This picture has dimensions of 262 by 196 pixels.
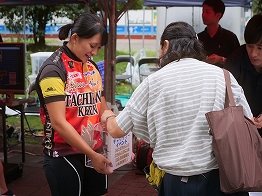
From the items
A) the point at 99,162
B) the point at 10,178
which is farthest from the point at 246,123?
the point at 10,178

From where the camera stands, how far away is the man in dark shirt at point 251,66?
126 inches

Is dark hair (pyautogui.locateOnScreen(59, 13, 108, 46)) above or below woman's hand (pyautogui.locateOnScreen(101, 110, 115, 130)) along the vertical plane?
above

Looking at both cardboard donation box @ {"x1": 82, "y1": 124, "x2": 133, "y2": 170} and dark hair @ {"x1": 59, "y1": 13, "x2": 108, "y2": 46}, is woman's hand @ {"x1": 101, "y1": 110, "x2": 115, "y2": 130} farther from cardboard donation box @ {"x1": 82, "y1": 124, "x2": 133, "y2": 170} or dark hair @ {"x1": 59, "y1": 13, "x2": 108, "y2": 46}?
dark hair @ {"x1": 59, "y1": 13, "x2": 108, "y2": 46}

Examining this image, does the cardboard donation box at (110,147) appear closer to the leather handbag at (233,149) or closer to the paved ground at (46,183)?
the leather handbag at (233,149)

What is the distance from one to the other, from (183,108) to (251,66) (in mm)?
1396

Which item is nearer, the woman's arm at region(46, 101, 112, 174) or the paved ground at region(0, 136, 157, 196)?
the woman's arm at region(46, 101, 112, 174)

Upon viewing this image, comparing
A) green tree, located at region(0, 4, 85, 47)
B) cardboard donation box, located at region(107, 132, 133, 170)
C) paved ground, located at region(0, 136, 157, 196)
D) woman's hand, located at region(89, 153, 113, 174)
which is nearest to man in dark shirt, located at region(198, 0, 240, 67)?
paved ground, located at region(0, 136, 157, 196)

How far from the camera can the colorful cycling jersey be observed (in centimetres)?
257

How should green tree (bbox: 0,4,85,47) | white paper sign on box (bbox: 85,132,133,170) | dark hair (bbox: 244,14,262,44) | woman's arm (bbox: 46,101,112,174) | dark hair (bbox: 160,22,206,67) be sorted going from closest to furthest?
dark hair (bbox: 160,22,206,67), woman's arm (bbox: 46,101,112,174), white paper sign on box (bbox: 85,132,133,170), dark hair (bbox: 244,14,262,44), green tree (bbox: 0,4,85,47)

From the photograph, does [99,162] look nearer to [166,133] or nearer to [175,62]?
[166,133]

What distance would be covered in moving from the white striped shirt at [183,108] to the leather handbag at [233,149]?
58mm

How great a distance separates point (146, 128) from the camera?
2.31 meters

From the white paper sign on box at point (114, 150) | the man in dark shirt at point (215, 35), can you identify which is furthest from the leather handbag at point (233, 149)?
the man in dark shirt at point (215, 35)

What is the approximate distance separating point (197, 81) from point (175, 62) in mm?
152
